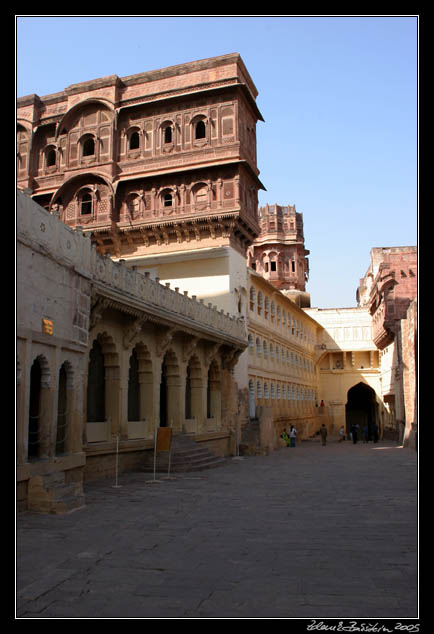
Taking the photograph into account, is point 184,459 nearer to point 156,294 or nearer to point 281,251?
point 156,294

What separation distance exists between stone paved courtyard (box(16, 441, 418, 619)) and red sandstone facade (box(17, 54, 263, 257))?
17.2m

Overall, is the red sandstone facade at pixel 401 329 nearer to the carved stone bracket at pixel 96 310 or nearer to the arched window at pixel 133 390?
the arched window at pixel 133 390

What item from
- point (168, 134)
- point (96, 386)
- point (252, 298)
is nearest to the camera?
point (96, 386)

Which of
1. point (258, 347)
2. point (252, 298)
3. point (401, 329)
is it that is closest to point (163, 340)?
point (252, 298)

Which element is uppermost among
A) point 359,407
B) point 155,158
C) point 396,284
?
point 155,158

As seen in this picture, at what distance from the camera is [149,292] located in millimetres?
16531

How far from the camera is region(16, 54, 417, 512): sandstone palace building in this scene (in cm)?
1063

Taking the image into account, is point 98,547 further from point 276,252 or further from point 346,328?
point 276,252

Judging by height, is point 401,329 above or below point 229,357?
above

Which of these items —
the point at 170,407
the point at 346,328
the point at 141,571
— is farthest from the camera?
the point at 346,328

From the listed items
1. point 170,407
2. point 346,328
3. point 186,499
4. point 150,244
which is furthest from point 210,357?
point 346,328

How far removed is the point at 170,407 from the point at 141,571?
1369 centimetres

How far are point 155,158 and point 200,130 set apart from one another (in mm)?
2620

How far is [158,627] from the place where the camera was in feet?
13.4
